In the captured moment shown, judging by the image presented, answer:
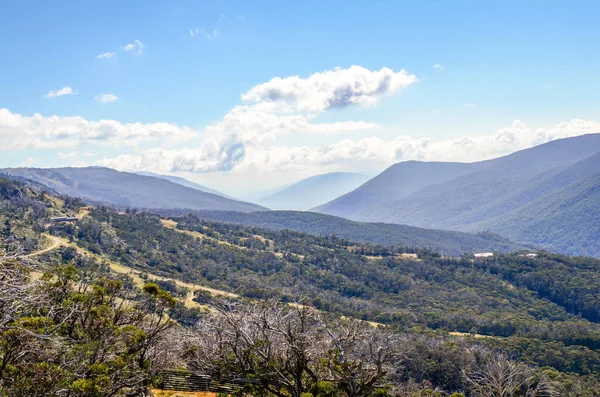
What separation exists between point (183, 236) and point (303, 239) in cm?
4057

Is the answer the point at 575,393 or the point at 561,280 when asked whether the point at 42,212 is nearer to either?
the point at 575,393

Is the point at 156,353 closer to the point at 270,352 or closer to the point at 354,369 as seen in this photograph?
the point at 270,352

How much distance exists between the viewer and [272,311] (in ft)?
57.1

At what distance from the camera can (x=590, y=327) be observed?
70250mm

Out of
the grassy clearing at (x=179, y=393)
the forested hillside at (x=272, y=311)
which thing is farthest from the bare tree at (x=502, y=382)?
the grassy clearing at (x=179, y=393)

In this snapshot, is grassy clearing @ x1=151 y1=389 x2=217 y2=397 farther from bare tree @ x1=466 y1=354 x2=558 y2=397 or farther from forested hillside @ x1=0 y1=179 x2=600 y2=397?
bare tree @ x1=466 y1=354 x2=558 y2=397

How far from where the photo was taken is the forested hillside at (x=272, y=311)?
13031 millimetres

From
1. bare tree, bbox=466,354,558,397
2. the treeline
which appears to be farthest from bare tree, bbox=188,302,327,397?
bare tree, bbox=466,354,558,397

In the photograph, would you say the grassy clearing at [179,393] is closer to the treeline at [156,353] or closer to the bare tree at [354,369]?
the treeline at [156,353]

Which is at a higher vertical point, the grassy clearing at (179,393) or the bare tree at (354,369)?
the bare tree at (354,369)

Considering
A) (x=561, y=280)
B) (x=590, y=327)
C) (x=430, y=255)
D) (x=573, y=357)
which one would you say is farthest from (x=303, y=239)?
(x=573, y=357)

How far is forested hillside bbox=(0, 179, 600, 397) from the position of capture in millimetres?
13031

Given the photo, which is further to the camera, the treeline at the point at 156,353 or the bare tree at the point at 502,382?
the bare tree at the point at 502,382

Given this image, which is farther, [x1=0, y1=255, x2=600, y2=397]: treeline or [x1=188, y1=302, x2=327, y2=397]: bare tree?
[x1=188, y1=302, x2=327, y2=397]: bare tree
